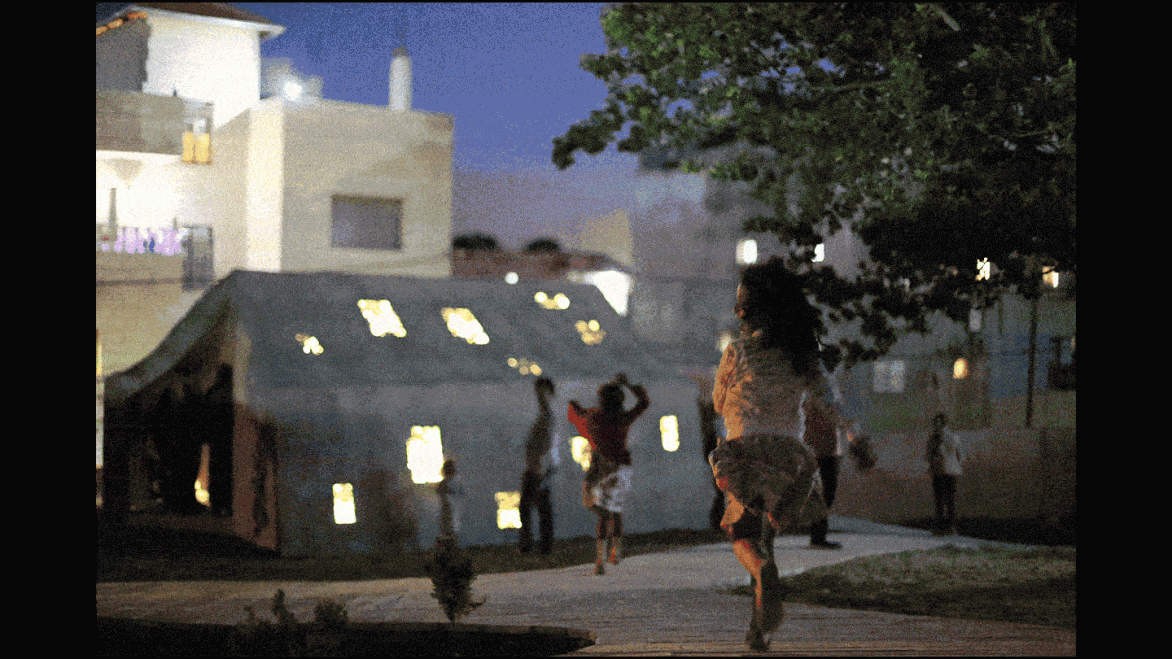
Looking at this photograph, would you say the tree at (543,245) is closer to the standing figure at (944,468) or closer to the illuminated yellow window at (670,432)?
the illuminated yellow window at (670,432)

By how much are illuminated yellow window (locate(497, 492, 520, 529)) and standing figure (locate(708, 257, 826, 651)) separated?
859 centimetres

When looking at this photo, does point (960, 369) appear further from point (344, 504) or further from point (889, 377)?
point (344, 504)

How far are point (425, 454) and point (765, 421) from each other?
8594mm

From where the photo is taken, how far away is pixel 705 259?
Result: 35.1m

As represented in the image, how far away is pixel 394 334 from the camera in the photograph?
14.7 meters

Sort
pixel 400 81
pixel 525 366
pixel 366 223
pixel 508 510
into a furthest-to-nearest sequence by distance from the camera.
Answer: pixel 400 81 → pixel 366 223 → pixel 525 366 → pixel 508 510

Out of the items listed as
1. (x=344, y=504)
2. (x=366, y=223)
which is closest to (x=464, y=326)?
(x=344, y=504)

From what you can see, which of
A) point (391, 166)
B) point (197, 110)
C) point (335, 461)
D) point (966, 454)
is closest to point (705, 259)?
point (966, 454)

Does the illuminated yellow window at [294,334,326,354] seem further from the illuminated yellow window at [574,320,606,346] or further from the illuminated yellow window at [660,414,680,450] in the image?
the illuminated yellow window at [660,414,680,450]

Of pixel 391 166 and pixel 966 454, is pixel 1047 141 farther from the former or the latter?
pixel 966 454

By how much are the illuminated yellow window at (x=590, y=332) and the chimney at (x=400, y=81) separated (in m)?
10.3

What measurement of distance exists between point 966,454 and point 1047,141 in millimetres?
23105

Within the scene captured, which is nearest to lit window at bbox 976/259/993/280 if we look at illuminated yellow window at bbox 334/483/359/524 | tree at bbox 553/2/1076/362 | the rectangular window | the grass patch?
tree at bbox 553/2/1076/362

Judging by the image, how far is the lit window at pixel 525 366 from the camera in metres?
15.2
